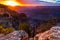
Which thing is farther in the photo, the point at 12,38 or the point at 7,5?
the point at 7,5

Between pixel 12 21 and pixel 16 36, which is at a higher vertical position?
pixel 12 21

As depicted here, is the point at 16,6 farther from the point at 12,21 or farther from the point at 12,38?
the point at 12,38

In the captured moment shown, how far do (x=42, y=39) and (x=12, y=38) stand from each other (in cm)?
30

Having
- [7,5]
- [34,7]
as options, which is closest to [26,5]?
[34,7]

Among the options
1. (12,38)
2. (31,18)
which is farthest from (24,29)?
(12,38)

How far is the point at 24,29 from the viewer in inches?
72.5

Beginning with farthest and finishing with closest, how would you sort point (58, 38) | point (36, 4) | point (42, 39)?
point (36, 4), point (42, 39), point (58, 38)

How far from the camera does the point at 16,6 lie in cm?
180

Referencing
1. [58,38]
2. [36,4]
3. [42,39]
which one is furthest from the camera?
[36,4]

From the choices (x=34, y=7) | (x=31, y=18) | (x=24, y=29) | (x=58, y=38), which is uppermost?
(x=34, y=7)

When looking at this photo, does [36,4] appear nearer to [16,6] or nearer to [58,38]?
[16,6]

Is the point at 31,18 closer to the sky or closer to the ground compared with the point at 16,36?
closer to the sky

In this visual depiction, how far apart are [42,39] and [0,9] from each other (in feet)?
1.91

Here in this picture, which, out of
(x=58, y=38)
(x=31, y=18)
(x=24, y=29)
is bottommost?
(x=58, y=38)
